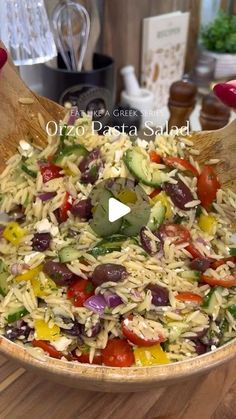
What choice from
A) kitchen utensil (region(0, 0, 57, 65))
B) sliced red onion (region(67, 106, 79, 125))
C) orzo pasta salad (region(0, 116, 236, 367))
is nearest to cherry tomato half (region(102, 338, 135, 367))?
orzo pasta salad (region(0, 116, 236, 367))

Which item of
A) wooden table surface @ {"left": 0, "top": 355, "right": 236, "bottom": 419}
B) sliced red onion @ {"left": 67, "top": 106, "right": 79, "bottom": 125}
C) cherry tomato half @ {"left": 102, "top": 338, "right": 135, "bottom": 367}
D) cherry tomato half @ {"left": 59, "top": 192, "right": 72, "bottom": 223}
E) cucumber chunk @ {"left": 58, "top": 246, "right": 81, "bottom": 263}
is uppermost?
sliced red onion @ {"left": 67, "top": 106, "right": 79, "bottom": 125}

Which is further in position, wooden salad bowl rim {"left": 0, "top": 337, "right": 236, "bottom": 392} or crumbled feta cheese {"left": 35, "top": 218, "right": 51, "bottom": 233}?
crumbled feta cheese {"left": 35, "top": 218, "right": 51, "bottom": 233}

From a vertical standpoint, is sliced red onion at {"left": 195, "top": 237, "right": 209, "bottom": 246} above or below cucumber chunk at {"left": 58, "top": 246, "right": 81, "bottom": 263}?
below

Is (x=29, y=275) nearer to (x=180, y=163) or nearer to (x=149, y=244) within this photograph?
(x=149, y=244)

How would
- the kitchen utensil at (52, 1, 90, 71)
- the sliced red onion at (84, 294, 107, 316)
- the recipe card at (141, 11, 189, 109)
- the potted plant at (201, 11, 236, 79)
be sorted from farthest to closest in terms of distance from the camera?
the potted plant at (201, 11, 236, 79) < the recipe card at (141, 11, 189, 109) < the kitchen utensil at (52, 1, 90, 71) < the sliced red onion at (84, 294, 107, 316)

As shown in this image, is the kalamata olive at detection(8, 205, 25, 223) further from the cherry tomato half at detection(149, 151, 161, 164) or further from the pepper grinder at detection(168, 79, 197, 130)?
the pepper grinder at detection(168, 79, 197, 130)

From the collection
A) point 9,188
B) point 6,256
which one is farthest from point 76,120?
point 6,256

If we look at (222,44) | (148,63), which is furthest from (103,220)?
(222,44)
